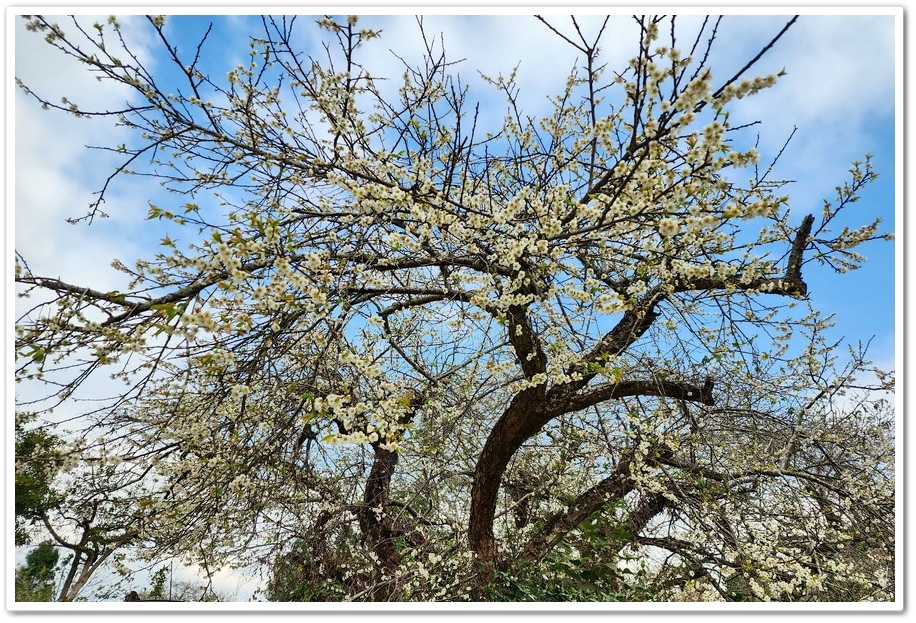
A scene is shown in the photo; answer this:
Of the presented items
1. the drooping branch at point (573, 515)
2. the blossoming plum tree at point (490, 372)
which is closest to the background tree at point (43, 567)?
the blossoming plum tree at point (490, 372)

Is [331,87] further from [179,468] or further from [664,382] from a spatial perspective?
[664,382]

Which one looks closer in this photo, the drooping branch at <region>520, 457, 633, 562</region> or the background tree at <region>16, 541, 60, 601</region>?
the background tree at <region>16, 541, 60, 601</region>

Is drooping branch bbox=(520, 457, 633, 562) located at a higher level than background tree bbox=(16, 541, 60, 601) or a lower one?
higher

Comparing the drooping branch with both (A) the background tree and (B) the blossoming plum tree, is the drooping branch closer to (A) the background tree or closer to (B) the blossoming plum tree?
(B) the blossoming plum tree

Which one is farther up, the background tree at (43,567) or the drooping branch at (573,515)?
the drooping branch at (573,515)

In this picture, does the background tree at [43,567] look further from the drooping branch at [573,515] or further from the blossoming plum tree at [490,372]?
the drooping branch at [573,515]

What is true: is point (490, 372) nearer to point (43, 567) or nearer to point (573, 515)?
point (573, 515)

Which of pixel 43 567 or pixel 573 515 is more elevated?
pixel 573 515

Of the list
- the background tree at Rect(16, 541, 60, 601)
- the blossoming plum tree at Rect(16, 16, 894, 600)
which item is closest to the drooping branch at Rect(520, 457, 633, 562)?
the blossoming plum tree at Rect(16, 16, 894, 600)

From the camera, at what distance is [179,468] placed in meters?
3.23

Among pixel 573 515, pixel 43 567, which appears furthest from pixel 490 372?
pixel 43 567

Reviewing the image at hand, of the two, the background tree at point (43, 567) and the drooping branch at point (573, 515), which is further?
the drooping branch at point (573, 515)
